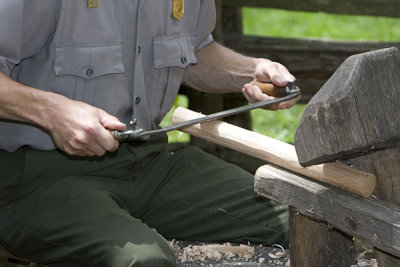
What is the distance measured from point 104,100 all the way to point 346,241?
3.57ft

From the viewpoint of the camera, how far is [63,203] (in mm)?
2807

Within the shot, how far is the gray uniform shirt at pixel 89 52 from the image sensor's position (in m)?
2.83

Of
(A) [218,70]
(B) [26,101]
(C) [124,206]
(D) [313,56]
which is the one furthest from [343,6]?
(B) [26,101]

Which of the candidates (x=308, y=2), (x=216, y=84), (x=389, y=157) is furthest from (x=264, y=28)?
(x=389, y=157)

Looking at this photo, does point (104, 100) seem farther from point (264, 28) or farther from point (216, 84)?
point (264, 28)

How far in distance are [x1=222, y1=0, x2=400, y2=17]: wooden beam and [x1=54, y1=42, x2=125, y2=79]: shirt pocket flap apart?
2749 mm

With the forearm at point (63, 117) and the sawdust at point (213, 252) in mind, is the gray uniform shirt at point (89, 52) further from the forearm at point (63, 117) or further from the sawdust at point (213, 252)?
the sawdust at point (213, 252)

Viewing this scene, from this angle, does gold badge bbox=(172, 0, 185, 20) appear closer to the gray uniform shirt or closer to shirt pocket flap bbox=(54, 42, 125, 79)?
the gray uniform shirt

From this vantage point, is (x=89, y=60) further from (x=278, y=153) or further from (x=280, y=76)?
(x=278, y=153)

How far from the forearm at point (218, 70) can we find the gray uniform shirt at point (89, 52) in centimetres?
36

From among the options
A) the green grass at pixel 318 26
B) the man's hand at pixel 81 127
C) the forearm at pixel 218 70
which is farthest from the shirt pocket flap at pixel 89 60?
the green grass at pixel 318 26

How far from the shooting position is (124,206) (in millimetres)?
2996

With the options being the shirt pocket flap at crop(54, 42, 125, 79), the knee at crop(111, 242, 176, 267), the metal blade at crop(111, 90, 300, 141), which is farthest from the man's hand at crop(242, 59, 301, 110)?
the knee at crop(111, 242, 176, 267)

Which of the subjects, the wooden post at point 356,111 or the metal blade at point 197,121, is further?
the metal blade at point 197,121
